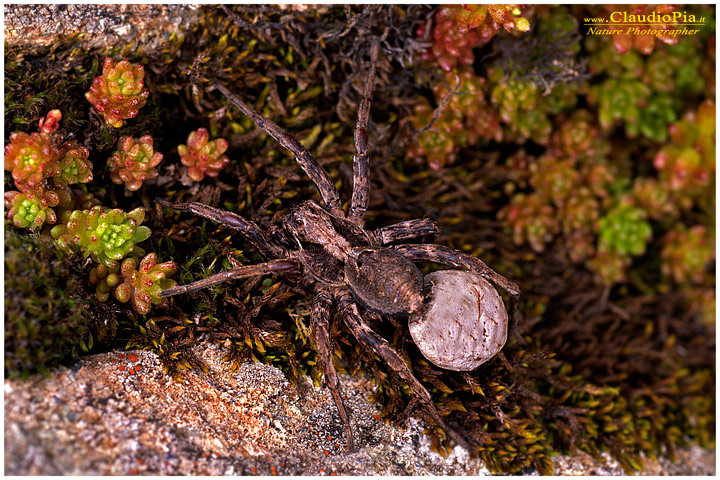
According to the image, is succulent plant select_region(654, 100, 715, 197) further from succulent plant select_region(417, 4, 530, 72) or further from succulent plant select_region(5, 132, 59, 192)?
succulent plant select_region(5, 132, 59, 192)

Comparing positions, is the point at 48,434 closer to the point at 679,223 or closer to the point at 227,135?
the point at 227,135

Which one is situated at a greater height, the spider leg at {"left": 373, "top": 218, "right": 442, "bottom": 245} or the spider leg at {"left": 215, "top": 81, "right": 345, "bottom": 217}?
the spider leg at {"left": 215, "top": 81, "right": 345, "bottom": 217}

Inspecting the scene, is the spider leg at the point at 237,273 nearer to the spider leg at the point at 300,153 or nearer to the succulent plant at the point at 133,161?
the spider leg at the point at 300,153

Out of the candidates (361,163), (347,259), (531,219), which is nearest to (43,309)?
(347,259)

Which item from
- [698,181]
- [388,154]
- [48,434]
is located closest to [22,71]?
[48,434]

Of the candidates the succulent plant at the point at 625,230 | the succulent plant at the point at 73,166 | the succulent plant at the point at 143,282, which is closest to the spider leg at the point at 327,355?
the succulent plant at the point at 143,282

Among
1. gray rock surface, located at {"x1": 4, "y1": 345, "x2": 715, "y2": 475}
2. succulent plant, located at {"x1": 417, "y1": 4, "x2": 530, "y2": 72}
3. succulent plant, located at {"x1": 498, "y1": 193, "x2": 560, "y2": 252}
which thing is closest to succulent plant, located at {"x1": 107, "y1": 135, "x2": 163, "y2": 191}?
gray rock surface, located at {"x1": 4, "y1": 345, "x2": 715, "y2": 475}
